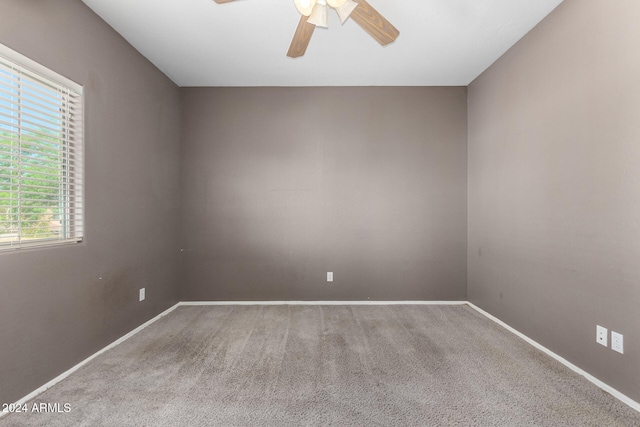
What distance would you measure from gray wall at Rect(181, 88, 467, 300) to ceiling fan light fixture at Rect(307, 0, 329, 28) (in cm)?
197

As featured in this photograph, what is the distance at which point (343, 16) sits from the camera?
1706mm

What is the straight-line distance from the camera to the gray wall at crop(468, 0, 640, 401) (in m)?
1.77

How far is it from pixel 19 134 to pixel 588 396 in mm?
3618

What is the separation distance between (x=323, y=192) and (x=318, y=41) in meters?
1.59

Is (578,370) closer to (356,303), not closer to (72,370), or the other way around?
(356,303)

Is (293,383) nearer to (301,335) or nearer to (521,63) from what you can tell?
(301,335)

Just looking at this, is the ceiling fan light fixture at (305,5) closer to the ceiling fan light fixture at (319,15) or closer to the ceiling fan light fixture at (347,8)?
the ceiling fan light fixture at (319,15)

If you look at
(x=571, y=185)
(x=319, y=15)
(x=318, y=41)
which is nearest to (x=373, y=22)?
(x=319, y=15)

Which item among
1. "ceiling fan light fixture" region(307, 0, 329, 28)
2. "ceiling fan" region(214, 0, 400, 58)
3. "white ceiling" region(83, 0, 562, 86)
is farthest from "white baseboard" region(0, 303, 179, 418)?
"ceiling fan light fixture" region(307, 0, 329, 28)

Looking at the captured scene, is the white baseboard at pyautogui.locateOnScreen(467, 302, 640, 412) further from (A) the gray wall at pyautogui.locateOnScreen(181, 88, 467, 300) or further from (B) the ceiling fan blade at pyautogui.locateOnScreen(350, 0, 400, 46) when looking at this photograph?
(B) the ceiling fan blade at pyautogui.locateOnScreen(350, 0, 400, 46)

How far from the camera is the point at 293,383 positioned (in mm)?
1936

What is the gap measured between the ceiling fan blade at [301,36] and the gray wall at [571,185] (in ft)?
5.87

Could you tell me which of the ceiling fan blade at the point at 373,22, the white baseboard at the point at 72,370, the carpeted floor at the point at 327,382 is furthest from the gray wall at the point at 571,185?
the white baseboard at the point at 72,370

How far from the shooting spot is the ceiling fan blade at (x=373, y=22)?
67.1 inches
